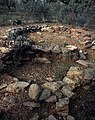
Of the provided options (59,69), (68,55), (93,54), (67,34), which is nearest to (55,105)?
(59,69)

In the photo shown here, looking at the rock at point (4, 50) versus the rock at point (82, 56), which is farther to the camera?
the rock at point (82, 56)

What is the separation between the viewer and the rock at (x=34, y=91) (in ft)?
20.1

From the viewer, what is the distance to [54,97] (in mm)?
6133

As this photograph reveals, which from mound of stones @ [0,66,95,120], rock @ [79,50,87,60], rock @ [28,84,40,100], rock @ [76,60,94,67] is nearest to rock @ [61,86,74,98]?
mound of stones @ [0,66,95,120]

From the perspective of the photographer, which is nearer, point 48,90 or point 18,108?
point 18,108

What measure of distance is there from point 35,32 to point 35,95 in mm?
5102

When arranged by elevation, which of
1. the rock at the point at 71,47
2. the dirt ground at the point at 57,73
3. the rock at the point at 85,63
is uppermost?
the rock at the point at 71,47

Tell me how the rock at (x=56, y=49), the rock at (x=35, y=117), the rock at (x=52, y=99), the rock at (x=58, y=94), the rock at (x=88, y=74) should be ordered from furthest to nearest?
1. the rock at (x=56, y=49)
2. the rock at (x=88, y=74)
3. the rock at (x=58, y=94)
4. the rock at (x=52, y=99)
5. the rock at (x=35, y=117)

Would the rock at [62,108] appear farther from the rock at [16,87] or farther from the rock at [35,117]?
the rock at [16,87]

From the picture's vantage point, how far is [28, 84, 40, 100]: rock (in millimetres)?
6119

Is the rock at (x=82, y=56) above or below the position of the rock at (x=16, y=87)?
below

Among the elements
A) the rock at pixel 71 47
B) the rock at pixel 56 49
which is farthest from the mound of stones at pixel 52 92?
the rock at pixel 71 47

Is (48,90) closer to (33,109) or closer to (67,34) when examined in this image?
(33,109)

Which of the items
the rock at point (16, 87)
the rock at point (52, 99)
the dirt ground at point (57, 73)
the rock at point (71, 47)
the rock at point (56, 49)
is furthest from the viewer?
the rock at point (71, 47)
